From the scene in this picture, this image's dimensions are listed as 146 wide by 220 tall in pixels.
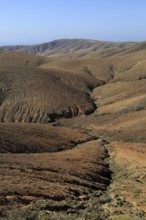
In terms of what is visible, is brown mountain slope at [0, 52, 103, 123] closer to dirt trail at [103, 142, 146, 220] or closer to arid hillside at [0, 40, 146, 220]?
arid hillside at [0, 40, 146, 220]

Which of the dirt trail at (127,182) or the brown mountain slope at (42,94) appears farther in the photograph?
the brown mountain slope at (42,94)

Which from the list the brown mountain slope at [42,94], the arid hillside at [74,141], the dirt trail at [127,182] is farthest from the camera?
the brown mountain slope at [42,94]

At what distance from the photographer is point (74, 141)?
41.6m

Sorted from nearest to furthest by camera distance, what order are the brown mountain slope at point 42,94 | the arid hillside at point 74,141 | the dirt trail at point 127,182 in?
the dirt trail at point 127,182
the arid hillside at point 74,141
the brown mountain slope at point 42,94

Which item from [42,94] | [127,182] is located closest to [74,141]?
[127,182]

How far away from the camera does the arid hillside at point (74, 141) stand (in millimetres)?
18312

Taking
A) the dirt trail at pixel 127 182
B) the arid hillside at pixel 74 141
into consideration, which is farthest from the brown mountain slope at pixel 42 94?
the dirt trail at pixel 127 182

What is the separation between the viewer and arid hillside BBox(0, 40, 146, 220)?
1831cm

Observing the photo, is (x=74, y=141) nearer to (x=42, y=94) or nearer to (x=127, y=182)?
(x=127, y=182)

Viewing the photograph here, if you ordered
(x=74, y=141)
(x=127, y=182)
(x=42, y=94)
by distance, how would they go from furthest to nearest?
(x=42, y=94) → (x=74, y=141) → (x=127, y=182)

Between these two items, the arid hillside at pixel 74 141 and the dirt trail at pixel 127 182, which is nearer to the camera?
the dirt trail at pixel 127 182

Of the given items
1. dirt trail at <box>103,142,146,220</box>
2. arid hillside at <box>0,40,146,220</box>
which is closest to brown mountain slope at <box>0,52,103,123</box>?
arid hillside at <box>0,40,146,220</box>

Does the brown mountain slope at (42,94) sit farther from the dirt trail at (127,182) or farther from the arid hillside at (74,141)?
the dirt trail at (127,182)

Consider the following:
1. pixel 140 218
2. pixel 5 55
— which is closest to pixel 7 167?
pixel 140 218
